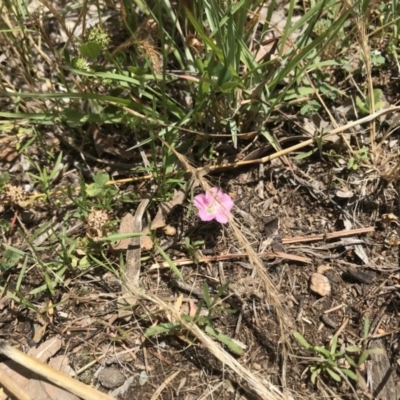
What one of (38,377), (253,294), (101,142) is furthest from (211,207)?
(38,377)

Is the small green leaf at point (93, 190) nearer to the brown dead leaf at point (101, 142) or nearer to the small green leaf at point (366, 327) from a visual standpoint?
the brown dead leaf at point (101, 142)

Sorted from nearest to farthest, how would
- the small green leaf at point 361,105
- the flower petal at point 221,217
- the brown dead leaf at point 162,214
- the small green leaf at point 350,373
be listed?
the small green leaf at point 350,373
the flower petal at point 221,217
the brown dead leaf at point 162,214
the small green leaf at point 361,105

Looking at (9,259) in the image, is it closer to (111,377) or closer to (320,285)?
(111,377)

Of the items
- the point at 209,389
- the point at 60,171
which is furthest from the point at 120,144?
the point at 209,389

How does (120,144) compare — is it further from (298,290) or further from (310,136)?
(298,290)

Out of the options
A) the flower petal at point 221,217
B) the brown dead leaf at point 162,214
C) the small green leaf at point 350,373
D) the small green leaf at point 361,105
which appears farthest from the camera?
the small green leaf at point 361,105

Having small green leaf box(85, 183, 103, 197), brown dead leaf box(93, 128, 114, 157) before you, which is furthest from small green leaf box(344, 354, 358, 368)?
brown dead leaf box(93, 128, 114, 157)

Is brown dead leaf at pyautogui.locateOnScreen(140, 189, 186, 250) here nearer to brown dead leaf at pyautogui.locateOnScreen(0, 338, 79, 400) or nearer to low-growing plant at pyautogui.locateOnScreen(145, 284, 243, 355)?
low-growing plant at pyautogui.locateOnScreen(145, 284, 243, 355)

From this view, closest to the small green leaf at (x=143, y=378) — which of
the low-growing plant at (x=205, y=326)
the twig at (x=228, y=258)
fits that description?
the low-growing plant at (x=205, y=326)
